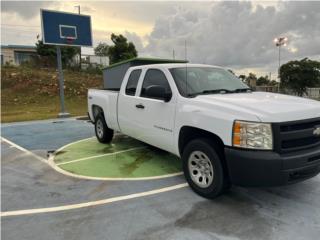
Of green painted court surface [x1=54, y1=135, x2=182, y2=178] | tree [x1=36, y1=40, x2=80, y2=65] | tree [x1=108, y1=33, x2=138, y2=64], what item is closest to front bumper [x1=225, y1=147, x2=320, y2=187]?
green painted court surface [x1=54, y1=135, x2=182, y2=178]

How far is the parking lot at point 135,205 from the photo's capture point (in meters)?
3.22

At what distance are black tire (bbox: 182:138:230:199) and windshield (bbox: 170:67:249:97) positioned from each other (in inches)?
33.0

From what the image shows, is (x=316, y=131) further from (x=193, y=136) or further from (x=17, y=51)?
(x=17, y=51)

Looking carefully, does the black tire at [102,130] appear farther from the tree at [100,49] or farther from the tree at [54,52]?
the tree at [100,49]

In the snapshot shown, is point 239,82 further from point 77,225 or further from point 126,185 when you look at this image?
point 77,225

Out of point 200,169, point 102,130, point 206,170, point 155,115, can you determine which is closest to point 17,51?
point 102,130

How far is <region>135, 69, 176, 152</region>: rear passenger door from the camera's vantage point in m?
4.59

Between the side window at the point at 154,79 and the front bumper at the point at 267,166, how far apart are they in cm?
166

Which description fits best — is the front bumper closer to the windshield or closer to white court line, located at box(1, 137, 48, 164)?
the windshield

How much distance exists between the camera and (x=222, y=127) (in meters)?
3.59

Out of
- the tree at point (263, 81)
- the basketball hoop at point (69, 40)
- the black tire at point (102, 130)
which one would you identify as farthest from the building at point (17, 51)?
the black tire at point (102, 130)

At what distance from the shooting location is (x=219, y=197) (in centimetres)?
402

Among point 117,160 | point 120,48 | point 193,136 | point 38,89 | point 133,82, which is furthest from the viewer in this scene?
point 120,48

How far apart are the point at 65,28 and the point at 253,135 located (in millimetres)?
13581
